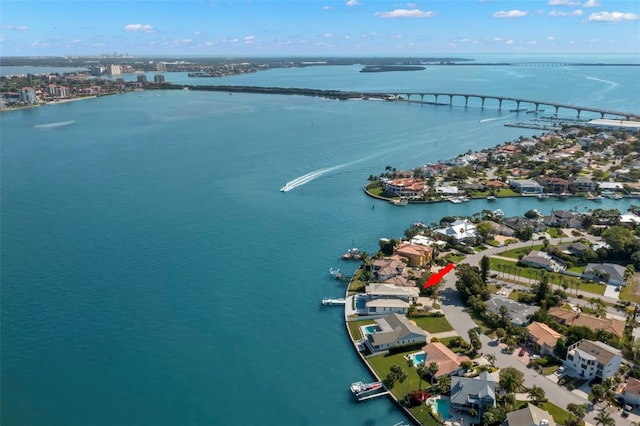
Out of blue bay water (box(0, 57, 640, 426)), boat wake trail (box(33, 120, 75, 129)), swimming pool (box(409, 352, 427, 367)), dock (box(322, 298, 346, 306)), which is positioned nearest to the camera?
blue bay water (box(0, 57, 640, 426))

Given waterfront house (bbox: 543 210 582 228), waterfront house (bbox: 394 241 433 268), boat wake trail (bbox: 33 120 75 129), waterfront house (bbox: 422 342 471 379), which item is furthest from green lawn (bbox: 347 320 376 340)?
boat wake trail (bbox: 33 120 75 129)

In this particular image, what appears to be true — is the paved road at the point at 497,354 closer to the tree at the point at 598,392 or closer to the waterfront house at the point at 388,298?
the tree at the point at 598,392

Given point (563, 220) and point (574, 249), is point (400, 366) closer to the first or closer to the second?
point (574, 249)

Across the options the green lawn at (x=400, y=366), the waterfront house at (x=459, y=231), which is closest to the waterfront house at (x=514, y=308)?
the green lawn at (x=400, y=366)

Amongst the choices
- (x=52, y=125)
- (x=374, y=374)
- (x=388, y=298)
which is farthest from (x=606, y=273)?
(x=52, y=125)

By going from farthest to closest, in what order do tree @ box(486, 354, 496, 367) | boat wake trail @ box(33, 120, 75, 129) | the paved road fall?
boat wake trail @ box(33, 120, 75, 129)
tree @ box(486, 354, 496, 367)
the paved road

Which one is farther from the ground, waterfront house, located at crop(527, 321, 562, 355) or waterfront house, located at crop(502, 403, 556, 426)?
waterfront house, located at crop(527, 321, 562, 355)

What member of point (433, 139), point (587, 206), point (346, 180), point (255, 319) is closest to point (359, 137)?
point (433, 139)

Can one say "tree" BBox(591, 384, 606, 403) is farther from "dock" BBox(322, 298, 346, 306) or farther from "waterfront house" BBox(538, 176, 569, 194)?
"waterfront house" BBox(538, 176, 569, 194)

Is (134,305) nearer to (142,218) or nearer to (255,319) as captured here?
(255,319)
